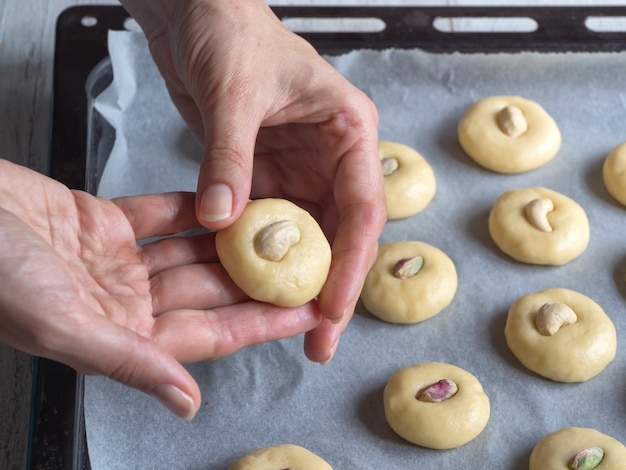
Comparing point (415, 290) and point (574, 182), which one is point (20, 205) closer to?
point (415, 290)

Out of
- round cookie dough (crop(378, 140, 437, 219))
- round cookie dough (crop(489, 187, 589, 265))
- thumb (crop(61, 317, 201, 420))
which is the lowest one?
round cookie dough (crop(489, 187, 589, 265))

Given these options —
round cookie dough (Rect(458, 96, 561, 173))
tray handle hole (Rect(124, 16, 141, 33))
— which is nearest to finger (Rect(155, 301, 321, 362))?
round cookie dough (Rect(458, 96, 561, 173))

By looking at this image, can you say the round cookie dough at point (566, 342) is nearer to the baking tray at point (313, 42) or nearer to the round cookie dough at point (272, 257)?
the round cookie dough at point (272, 257)

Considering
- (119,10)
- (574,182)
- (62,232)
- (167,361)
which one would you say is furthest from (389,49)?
(167,361)

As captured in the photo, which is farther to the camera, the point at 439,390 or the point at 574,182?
the point at 574,182

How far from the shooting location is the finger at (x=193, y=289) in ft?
5.14

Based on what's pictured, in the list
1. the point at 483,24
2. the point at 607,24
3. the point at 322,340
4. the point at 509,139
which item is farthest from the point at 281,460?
the point at 607,24

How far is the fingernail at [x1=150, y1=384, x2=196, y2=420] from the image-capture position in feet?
4.02

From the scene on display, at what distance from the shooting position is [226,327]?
1.55m

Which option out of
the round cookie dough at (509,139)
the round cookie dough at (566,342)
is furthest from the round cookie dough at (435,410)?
the round cookie dough at (509,139)

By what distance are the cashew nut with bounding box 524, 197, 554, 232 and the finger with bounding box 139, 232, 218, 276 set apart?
0.83 meters

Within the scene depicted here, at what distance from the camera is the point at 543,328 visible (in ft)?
6.14

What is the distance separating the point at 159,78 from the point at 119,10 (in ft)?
0.83

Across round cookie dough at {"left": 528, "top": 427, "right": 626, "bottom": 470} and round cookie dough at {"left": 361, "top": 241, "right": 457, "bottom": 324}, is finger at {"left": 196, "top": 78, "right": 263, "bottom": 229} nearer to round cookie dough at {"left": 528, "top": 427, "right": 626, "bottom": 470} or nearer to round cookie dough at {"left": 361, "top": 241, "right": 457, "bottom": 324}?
round cookie dough at {"left": 361, "top": 241, "right": 457, "bottom": 324}
